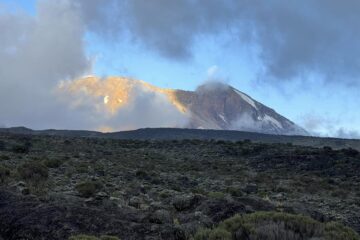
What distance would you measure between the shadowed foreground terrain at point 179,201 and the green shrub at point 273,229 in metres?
0.02

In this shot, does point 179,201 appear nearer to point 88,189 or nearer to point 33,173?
point 88,189

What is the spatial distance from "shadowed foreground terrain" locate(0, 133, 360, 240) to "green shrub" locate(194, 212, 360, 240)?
0.02 metres

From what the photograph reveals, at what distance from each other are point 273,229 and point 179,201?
715 cm

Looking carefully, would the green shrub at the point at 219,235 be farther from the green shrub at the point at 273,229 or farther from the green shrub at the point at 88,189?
the green shrub at the point at 88,189

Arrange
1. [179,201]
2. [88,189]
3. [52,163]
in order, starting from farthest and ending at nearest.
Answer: [52,163] → [88,189] → [179,201]

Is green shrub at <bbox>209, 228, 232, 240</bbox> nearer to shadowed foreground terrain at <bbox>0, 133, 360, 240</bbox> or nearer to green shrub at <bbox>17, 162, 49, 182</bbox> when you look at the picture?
shadowed foreground terrain at <bbox>0, 133, 360, 240</bbox>

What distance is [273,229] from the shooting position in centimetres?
1068

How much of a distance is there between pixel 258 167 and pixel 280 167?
1800 mm

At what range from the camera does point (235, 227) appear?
1138 cm

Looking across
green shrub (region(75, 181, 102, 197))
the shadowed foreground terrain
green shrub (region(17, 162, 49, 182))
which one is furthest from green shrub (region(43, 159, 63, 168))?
green shrub (region(75, 181, 102, 197))

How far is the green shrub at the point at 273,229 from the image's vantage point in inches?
417

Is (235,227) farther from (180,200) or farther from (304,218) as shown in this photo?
(180,200)

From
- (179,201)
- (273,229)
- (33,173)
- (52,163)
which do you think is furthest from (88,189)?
(52,163)

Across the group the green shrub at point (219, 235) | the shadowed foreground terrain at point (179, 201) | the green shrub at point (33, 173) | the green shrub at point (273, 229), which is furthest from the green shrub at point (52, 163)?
the green shrub at point (219, 235)
